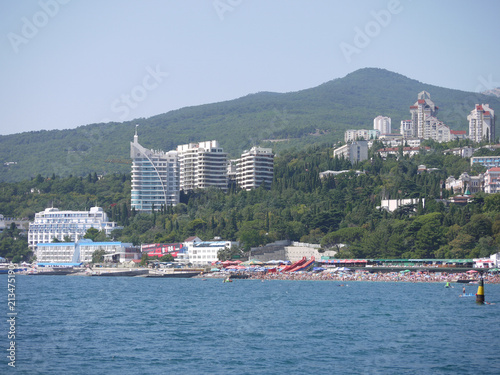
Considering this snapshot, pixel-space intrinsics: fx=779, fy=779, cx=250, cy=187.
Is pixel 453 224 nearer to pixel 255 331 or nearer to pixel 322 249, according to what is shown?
pixel 322 249

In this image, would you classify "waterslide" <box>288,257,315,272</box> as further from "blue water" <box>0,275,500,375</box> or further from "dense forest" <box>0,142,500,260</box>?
"blue water" <box>0,275,500,375</box>

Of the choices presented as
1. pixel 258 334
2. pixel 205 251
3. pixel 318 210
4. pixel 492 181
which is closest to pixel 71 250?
pixel 205 251

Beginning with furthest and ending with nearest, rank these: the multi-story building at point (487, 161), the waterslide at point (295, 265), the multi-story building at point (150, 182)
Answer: the multi-story building at point (487, 161)
the multi-story building at point (150, 182)
the waterslide at point (295, 265)

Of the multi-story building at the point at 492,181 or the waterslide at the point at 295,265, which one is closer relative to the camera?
the waterslide at the point at 295,265

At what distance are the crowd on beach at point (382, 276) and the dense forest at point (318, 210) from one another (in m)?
9.29

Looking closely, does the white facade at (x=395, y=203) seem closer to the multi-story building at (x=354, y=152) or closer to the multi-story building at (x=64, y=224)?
the multi-story building at (x=354, y=152)

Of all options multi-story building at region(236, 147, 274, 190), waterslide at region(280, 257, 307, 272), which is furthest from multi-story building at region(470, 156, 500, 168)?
waterslide at region(280, 257, 307, 272)

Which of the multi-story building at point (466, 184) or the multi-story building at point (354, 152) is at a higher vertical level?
the multi-story building at point (354, 152)

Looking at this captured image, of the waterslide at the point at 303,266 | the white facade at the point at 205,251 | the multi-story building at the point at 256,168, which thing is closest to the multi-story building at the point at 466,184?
the multi-story building at the point at 256,168

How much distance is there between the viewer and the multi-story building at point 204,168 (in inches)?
6388

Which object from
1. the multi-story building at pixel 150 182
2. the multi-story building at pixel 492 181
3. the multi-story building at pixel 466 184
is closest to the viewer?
the multi-story building at pixel 466 184

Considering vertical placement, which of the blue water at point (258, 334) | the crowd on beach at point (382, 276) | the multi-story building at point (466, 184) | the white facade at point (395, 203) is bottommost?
the blue water at point (258, 334)

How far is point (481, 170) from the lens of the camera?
509 ft

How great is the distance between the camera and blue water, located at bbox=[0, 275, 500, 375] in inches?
1282
